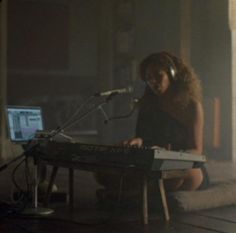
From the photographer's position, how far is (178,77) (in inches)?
137

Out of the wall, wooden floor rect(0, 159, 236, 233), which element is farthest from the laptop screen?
the wall

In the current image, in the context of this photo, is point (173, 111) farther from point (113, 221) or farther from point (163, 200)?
point (113, 221)

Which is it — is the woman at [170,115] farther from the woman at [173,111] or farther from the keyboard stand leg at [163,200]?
the keyboard stand leg at [163,200]

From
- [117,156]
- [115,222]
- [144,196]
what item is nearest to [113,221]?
[115,222]

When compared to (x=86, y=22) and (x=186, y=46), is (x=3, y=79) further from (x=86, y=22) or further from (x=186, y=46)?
(x=186, y=46)

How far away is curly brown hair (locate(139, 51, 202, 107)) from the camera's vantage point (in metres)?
3.42

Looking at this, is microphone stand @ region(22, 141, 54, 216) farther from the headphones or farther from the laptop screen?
the headphones

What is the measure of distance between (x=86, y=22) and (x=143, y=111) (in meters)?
4.21

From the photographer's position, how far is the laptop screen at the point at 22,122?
146 inches

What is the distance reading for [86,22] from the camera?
764 cm

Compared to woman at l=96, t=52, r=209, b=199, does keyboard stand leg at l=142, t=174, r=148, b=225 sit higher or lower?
lower

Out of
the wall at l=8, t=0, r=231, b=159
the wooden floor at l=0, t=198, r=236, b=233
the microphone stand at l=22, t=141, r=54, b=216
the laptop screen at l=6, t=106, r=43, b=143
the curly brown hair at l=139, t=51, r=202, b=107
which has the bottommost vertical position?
the wooden floor at l=0, t=198, r=236, b=233

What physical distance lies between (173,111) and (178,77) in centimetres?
20

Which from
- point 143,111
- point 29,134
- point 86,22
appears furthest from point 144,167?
point 86,22
